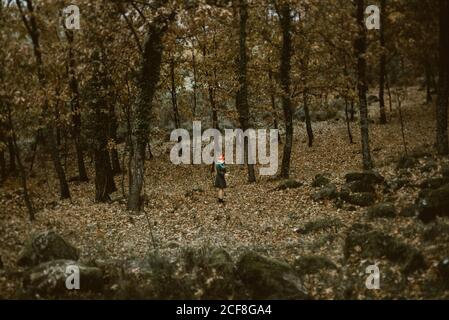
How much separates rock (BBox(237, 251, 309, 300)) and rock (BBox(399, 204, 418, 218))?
4.45 metres

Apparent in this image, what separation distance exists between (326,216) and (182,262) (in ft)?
18.4

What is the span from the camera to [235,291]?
33.5ft

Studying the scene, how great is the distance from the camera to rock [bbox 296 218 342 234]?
13961 millimetres

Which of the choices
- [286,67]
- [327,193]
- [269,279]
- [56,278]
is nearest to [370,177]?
[327,193]

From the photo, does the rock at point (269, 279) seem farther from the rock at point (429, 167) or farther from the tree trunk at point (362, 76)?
the tree trunk at point (362, 76)

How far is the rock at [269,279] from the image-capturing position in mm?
9906

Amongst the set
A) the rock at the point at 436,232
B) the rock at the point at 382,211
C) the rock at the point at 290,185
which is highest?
the rock at the point at 290,185

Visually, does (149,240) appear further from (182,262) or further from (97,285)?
(97,285)

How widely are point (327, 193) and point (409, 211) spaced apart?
14.1 ft

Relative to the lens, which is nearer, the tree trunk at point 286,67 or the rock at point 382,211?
the rock at point 382,211

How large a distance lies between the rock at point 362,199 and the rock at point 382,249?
10.7ft

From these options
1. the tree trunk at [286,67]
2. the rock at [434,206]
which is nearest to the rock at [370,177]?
the rock at [434,206]

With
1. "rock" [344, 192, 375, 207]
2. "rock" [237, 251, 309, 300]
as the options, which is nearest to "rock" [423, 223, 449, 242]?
"rock" [237, 251, 309, 300]

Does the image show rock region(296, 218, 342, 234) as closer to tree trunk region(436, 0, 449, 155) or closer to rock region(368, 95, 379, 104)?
tree trunk region(436, 0, 449, 155)
